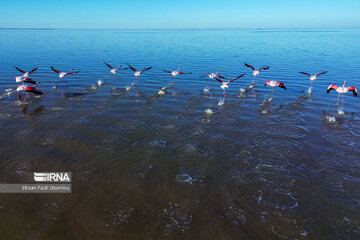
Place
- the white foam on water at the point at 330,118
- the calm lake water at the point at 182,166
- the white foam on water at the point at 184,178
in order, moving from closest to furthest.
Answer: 1. the calm lake water at the point at 182,166
2. the white foam on water at the point at 184,178
3. the white foam on water at the point at 330,118

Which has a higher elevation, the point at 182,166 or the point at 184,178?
the point at 182,166

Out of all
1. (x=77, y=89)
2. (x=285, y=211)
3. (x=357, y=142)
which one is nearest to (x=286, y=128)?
(x=357, y=142)

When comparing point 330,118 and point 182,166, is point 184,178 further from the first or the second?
point 330,118

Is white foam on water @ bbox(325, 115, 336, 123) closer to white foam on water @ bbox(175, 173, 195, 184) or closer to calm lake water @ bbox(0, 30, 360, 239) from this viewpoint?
calm lake water @ bbox(0, 30, 360, 239)

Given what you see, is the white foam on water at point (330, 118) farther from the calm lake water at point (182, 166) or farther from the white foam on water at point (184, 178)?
the white foam on water at point (184, 178)

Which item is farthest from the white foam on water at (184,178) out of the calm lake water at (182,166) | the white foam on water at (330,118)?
the white foam on water at (330,118)

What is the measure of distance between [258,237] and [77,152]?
702 cm

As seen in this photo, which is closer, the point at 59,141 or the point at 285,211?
the point at 285,211

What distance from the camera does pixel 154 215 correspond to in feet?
20.2

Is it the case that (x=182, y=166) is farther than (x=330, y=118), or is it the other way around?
(x=330, y=118)

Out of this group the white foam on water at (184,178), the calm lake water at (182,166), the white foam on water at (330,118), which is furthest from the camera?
the white foam on water at (330,118)

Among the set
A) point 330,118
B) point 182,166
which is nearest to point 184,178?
point 182,166

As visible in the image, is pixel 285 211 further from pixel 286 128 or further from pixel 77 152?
pixel 77 152

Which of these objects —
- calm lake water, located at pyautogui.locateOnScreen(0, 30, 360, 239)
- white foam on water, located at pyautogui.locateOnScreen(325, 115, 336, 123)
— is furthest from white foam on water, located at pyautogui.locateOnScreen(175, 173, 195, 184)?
white foam on water, located at pyautogui.locateOnScreen(325, 115, 336, 123)
